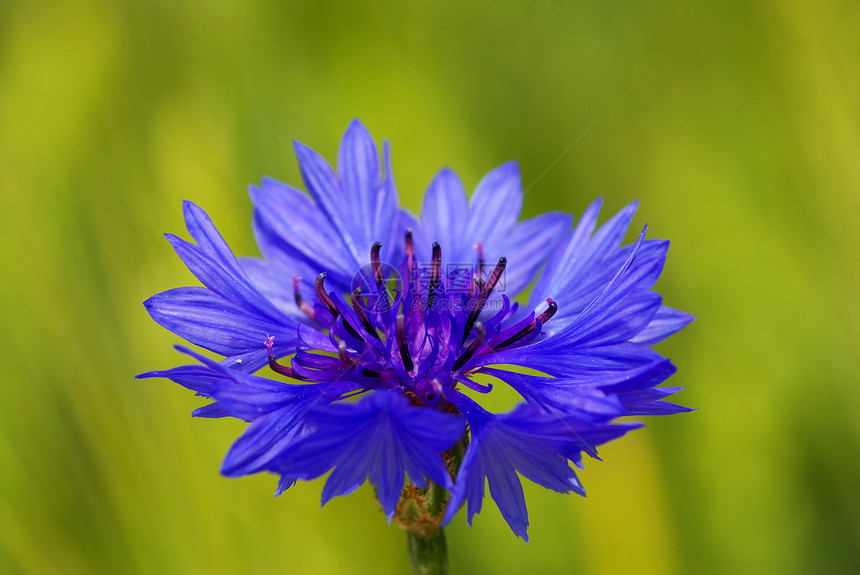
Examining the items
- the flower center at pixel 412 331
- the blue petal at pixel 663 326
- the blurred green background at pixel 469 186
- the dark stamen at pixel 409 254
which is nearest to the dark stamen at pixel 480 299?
the flower center at pixel 412 331

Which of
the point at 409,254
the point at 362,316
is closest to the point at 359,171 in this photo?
the point at 409,254

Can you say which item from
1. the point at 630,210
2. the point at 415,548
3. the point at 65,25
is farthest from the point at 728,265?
the point at 65,25

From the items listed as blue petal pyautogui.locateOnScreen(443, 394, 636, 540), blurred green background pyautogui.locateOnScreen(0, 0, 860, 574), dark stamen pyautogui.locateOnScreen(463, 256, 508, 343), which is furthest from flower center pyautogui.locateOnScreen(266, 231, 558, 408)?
blurred green background pyautogui.locateOnScreen(0, 0, 860, 574)

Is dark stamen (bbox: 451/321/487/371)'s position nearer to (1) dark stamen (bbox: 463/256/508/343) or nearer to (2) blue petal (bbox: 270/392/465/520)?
(1) dark stamen (bbox: 463/256/508/343)

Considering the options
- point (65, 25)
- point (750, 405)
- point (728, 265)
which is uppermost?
point (65, 25)

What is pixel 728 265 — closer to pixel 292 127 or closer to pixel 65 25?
pixel 292 127

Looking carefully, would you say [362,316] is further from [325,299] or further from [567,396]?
[567,396]

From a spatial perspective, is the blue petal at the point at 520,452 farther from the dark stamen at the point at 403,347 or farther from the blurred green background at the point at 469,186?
the blurred green background at the point at 469,186
